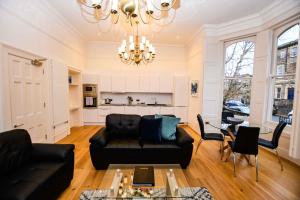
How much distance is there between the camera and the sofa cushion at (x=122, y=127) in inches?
129

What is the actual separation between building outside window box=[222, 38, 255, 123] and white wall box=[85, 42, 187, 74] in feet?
7.08

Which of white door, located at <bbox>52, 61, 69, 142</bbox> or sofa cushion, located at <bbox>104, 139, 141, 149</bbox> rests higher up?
white door, located at <bbox>52, 61, 69, 142</bbox>

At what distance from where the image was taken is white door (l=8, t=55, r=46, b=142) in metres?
2.77

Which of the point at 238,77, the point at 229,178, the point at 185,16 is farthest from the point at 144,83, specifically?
the point at 229,178

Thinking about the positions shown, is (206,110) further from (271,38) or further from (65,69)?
(65,69)

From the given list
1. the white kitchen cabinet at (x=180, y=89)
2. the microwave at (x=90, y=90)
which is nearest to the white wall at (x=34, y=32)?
the microwave at (x=90, y=90)

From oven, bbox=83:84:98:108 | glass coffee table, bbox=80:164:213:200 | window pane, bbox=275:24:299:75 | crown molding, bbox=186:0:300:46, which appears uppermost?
crown molding, bbox=186:0:300:46

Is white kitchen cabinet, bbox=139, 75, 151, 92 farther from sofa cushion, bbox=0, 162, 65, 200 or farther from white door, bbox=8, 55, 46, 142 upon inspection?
sofa cushion, bbox=0, 162, 65, 200

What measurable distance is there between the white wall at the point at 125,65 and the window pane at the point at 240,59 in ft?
6.92

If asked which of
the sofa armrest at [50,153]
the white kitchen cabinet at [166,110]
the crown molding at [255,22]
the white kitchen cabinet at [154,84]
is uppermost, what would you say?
the crown molding at [255,22]

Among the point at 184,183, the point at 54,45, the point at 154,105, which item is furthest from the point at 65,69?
the point at 184,183

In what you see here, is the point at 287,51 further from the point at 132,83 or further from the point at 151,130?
the point at 132,83

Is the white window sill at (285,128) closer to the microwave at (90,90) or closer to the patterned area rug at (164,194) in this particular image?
the patterned area rug at (164,194)

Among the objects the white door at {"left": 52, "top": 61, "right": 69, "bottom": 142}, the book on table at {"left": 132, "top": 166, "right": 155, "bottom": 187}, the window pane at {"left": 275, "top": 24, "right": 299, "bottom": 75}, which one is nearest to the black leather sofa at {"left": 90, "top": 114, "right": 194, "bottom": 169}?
the book on table at {"left": 132, "top": 166, "right": 155, "bottom": 187}
